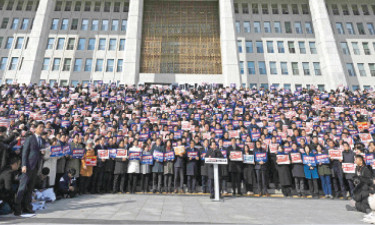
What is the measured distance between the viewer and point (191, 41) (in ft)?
116

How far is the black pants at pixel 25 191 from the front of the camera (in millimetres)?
5445

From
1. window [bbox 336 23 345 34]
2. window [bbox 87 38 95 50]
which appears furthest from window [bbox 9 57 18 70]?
window [bbox 336 23 345 34]

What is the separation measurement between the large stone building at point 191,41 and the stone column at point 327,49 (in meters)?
0.14

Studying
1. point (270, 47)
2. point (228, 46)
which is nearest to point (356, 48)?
point (270, 47)

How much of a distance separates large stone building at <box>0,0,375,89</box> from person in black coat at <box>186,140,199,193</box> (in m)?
23.3

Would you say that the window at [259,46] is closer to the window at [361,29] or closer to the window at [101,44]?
the window at [361,29]

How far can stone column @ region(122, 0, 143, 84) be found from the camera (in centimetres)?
3055

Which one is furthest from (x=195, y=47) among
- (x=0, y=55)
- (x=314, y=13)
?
(x=0, y=55)

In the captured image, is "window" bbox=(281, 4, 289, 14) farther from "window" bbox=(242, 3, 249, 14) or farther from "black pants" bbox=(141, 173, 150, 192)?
"black pants" bbox=(141, 173, 150, 192)

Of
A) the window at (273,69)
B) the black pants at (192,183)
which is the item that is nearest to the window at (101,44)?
the window at (273,69)

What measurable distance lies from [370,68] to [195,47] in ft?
100

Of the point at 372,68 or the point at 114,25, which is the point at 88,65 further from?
the point at 372,68

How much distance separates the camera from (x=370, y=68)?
37312 millimetres

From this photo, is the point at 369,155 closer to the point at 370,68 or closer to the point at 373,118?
the point at 373,118
